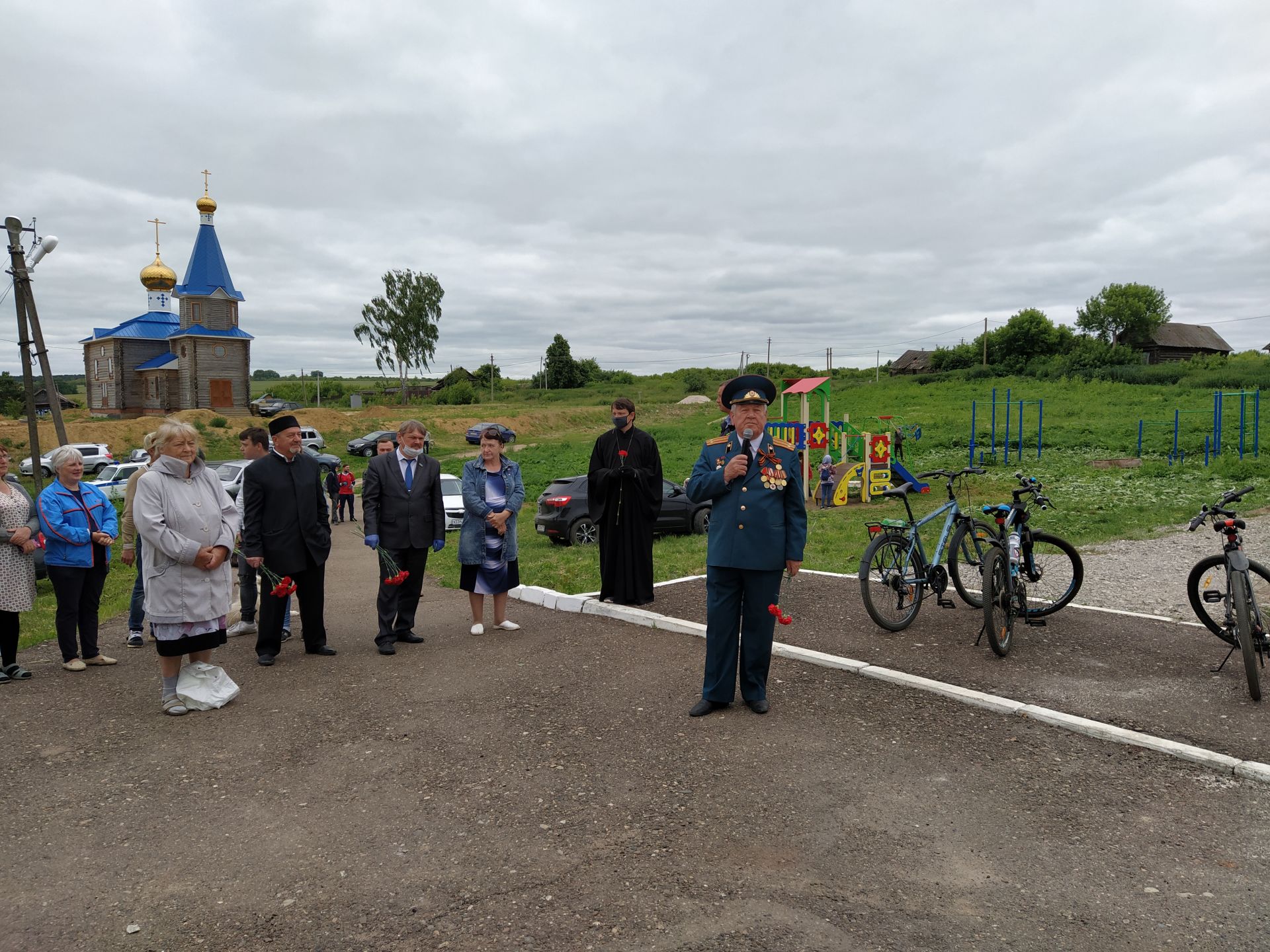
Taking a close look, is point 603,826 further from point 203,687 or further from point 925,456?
point 925,456

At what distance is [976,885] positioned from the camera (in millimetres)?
3344

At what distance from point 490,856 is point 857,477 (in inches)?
684

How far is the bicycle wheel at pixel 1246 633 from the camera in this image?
521cm

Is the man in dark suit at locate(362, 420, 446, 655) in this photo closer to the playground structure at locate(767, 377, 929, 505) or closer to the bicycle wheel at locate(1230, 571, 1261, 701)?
the bicycle wheel at locate(1230, 571, 1261, 701)

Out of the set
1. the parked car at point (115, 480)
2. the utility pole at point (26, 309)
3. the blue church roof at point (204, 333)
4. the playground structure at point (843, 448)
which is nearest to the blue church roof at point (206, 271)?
the blue church roof at point (204, 333)

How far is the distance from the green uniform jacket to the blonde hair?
3.07 metres

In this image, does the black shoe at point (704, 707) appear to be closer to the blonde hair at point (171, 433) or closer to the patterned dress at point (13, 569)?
the blonde hair at point (171, 433)

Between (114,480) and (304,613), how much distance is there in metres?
23.1

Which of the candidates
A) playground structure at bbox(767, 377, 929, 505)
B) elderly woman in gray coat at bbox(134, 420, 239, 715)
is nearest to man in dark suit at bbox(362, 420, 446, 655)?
elderly woman in gray coat at bbox(134, 420, 239, 715)

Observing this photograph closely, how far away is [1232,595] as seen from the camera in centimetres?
540

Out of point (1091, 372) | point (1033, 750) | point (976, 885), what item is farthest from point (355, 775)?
point (1091, 372)

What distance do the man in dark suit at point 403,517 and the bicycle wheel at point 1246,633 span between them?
5371 mm

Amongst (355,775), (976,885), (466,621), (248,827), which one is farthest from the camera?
(466,621)

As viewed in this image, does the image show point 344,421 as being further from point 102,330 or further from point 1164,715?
point 1164,715
